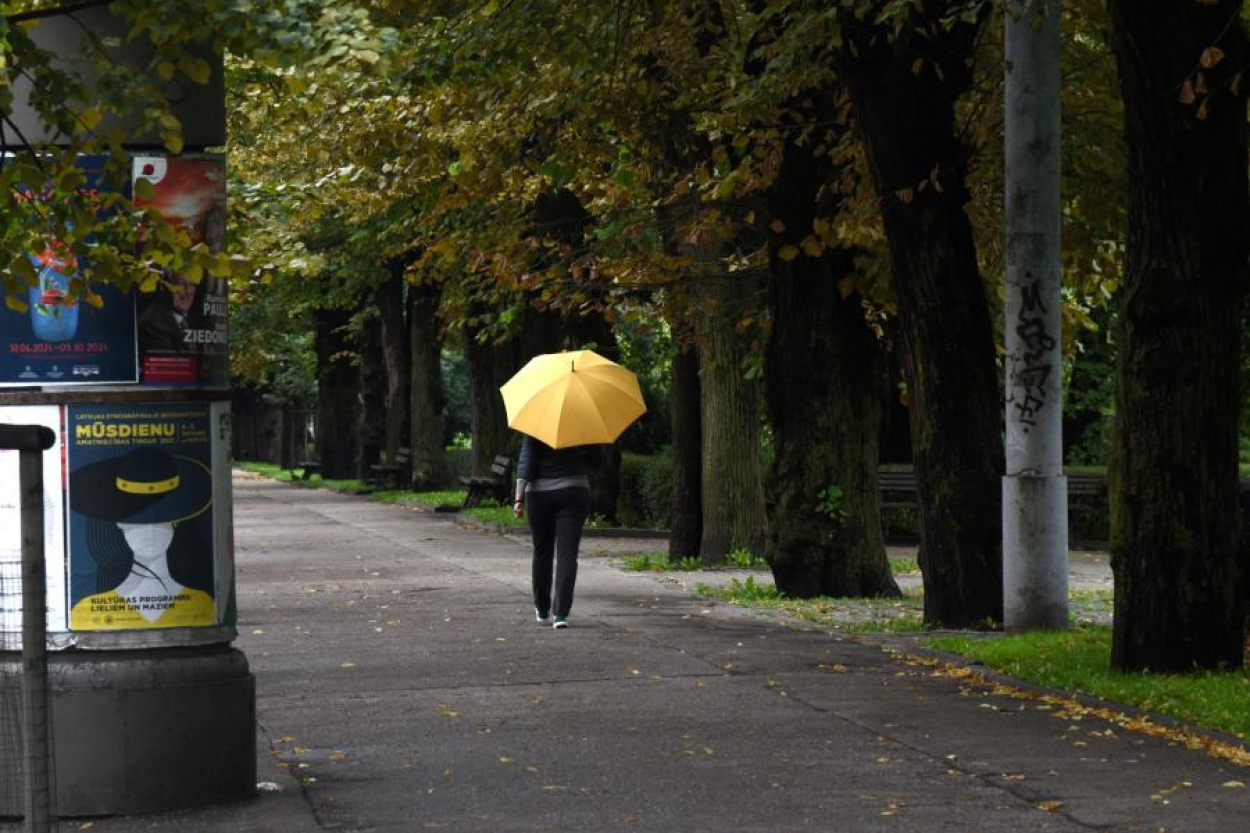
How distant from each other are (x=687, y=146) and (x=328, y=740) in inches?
440

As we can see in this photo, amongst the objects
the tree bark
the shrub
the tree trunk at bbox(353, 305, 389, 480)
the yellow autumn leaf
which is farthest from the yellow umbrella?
the tree trunk at bbox(353, 305, 389, 480)

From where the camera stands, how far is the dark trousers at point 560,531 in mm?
15484

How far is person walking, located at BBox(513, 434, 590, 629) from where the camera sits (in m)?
15.5

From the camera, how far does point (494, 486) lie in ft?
118

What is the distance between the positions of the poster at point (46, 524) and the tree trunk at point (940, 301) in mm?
7413

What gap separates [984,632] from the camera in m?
14.8

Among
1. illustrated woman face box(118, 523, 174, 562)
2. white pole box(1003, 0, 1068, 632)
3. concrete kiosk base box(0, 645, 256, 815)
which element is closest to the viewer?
concrete kiosk base box(0, 645, 256, 815)

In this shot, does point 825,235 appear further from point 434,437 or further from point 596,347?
point 434,437

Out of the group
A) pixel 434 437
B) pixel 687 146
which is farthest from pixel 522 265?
pixel 434 437

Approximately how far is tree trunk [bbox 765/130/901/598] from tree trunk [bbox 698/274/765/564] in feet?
13.2

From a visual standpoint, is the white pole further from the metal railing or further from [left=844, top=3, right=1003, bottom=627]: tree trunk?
the metal railing

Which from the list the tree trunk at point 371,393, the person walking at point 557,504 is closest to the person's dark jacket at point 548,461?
the person walking at point 557,504

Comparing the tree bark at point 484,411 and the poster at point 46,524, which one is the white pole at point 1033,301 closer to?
the poster at point 46,524

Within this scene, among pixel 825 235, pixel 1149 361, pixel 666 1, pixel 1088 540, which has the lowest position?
pixel 1088 540
